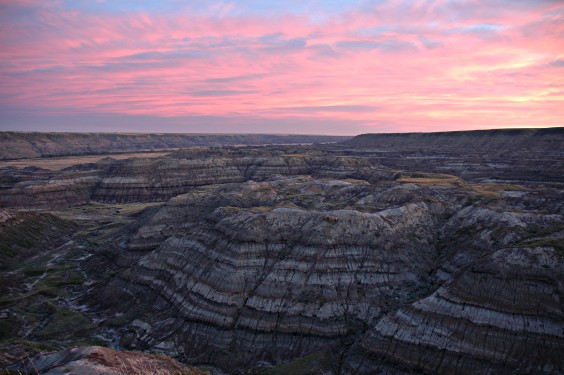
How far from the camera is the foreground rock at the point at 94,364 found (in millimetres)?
32781

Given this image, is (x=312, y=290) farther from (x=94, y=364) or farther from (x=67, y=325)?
(x=67, y=325)

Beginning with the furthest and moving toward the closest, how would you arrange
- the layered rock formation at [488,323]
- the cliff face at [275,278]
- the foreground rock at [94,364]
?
the cliff face at [275,278] → the layered rock formation at [488,323] → the foreground rock at [94,364]

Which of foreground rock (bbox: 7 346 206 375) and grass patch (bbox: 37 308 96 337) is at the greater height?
foreground rock (bbox: 7 346 206 375)

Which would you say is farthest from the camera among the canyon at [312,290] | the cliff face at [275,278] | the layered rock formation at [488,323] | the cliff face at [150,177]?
the cliff face at [150,177]

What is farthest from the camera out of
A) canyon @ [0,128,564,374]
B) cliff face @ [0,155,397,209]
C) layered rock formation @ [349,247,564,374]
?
cliff face @ [0,155,397,209]

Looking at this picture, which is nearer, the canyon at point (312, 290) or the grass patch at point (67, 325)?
the canyon at point (312, 290)

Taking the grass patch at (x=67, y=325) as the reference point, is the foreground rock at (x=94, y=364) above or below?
above

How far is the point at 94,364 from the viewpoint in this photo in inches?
1318

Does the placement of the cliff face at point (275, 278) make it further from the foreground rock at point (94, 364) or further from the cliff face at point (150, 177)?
the cliff face at point (150, 177)

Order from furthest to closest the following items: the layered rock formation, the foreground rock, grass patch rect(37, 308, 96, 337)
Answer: grass patch rect(37, 308, 96, 337) → the layered rock formation → the foreground rock

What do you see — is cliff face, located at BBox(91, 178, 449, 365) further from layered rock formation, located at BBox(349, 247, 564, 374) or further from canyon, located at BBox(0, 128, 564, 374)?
layered rock formation, located at BBox(349, 247, 564, 374)

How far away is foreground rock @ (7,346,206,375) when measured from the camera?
32781mm

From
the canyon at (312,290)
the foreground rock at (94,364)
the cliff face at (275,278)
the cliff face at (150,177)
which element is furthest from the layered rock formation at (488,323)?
the cliff face at (150,177)

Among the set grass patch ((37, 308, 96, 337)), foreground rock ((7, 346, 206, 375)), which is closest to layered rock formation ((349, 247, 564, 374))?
foreground rock ((7, 346, 206, 375))
